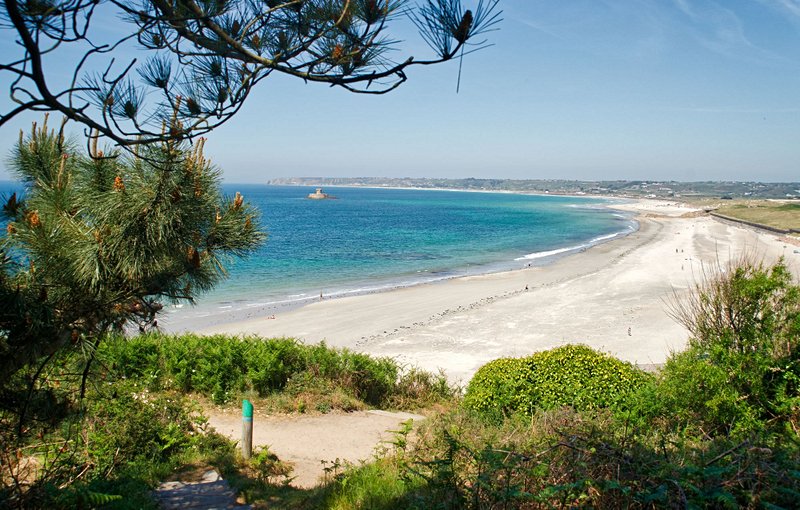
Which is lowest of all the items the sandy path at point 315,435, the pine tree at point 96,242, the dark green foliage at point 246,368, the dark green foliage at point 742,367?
the sandy path at point 315,435

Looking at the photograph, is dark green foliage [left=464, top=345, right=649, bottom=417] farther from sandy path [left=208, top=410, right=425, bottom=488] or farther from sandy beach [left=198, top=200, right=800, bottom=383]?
sandy beach [left=198, top=200, right=800, bottom=383]

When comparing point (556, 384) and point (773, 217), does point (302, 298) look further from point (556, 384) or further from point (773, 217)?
point (773, 217)

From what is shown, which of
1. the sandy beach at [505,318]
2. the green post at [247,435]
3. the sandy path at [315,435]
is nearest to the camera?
the green post at [247,435]

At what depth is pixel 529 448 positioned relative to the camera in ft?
14.2

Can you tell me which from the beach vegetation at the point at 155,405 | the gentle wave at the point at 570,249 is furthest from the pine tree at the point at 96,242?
the gentle wave at the point at 570,249

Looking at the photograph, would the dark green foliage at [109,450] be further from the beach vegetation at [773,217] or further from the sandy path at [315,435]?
the beach vegetation at [773,217]

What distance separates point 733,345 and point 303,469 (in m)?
5.78

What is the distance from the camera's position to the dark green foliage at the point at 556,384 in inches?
275

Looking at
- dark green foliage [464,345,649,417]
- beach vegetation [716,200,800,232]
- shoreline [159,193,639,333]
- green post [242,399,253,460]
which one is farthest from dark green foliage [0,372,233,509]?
beach vegetation [716,200,800,232]

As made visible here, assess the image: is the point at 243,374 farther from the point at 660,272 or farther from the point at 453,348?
the point at 660,272

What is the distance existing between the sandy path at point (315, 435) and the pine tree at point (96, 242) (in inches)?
125

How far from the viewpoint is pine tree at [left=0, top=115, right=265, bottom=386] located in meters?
3.46

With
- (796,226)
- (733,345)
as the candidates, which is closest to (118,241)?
(733,345)

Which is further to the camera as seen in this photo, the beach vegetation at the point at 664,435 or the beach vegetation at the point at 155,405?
the beach vegetation at the point at 155,405
